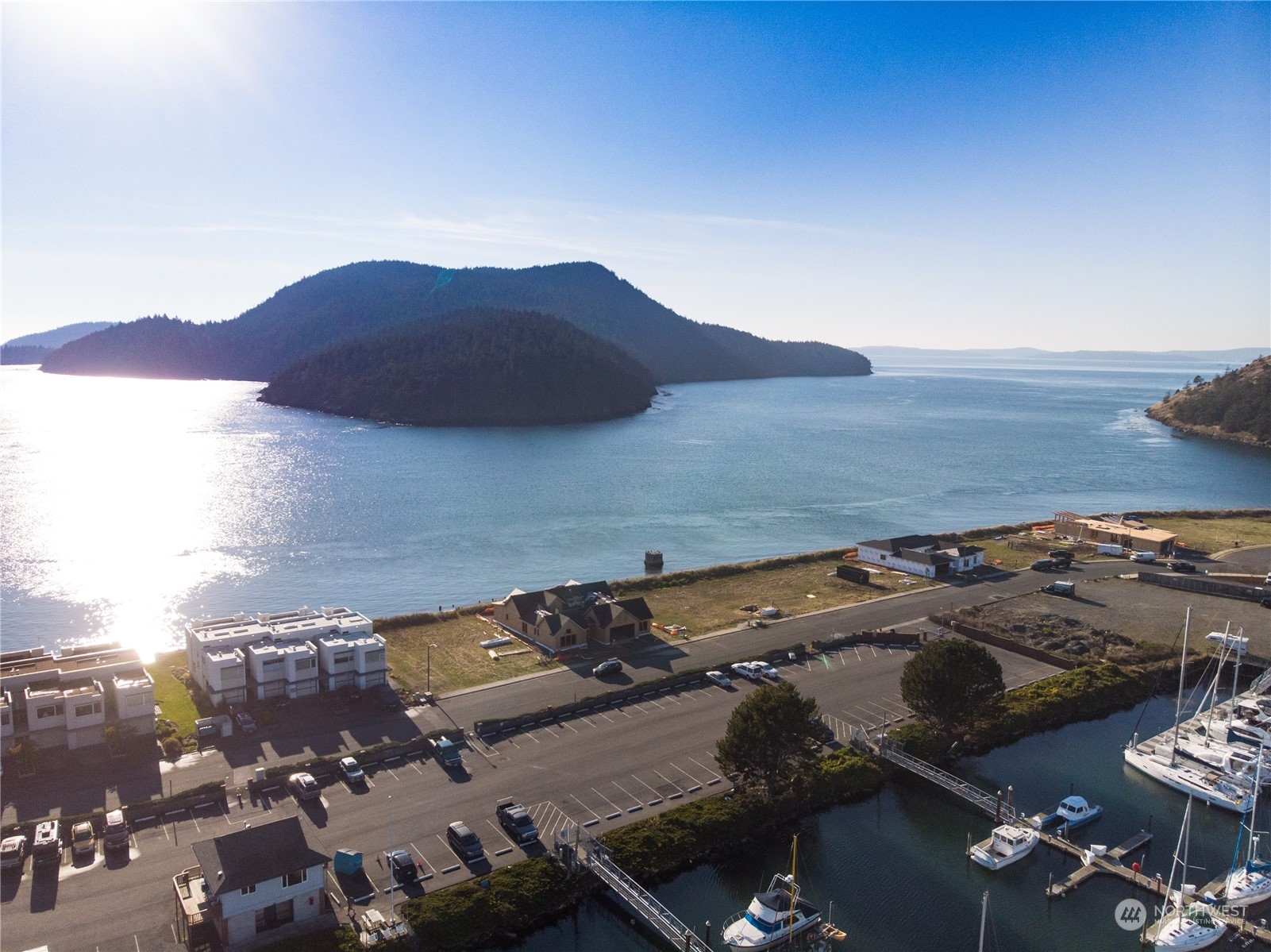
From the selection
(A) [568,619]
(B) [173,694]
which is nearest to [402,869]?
(B) [173,694]

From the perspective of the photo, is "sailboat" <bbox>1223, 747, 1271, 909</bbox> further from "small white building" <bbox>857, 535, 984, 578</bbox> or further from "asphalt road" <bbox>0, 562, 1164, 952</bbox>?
"small white building" <bbox>857, 535, 984, 578</bbox>

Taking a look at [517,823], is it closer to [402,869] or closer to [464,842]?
[464,842]

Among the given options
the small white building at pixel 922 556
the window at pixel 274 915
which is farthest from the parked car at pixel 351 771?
the small white building at pixel 922 556

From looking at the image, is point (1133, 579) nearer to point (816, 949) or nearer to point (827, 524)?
point (827, 524)

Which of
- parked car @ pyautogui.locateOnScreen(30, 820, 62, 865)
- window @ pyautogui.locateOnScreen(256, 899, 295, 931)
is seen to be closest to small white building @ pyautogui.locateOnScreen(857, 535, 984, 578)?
window @ pyautogui.locateOnScreen(256, 899, 295, 931)

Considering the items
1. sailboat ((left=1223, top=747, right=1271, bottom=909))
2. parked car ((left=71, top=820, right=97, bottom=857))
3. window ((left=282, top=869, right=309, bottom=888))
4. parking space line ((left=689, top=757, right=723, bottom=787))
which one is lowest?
sailboat ((left=1223, top=747, right=1271, bottom=909))

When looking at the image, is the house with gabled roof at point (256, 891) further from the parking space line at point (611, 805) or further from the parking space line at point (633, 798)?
the parking space line at point (633, 798)
